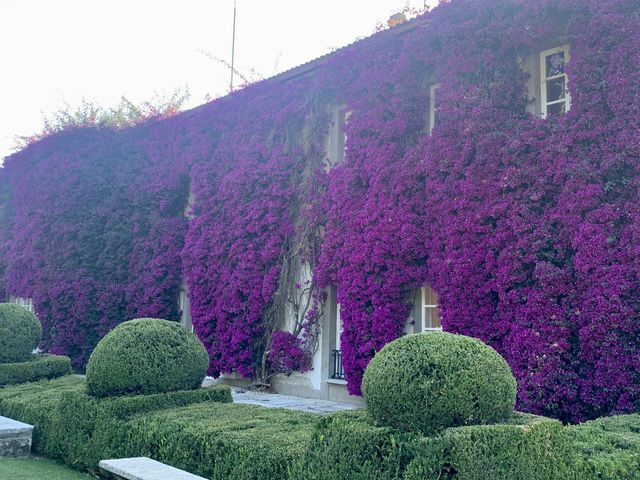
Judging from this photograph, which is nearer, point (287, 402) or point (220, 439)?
point (220, 439)

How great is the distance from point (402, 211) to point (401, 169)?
73 cm

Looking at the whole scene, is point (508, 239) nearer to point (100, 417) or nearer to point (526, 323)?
point (526, 323)

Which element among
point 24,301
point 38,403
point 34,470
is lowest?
point 34,470

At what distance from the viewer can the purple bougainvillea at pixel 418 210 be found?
25.7 ft

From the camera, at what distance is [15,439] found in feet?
25.3

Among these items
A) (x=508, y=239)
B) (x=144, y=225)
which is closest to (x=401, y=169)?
(x=508, y=239)

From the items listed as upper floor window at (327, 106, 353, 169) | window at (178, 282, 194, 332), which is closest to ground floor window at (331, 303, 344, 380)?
upper floor window at (327, 106, 353, 169)

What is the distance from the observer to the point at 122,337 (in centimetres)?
748

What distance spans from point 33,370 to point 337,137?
7127 mm

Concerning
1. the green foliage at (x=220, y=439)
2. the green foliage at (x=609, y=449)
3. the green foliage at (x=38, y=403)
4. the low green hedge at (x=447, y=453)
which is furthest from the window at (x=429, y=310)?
the low green hedge at (x=447, y=453)

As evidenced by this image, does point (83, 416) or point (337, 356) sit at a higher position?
point (337, 356)

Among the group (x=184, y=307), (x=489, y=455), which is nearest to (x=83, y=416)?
(x=489, y=455)

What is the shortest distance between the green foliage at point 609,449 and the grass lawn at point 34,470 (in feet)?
16.8

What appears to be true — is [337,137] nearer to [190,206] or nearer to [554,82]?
[554,82]
